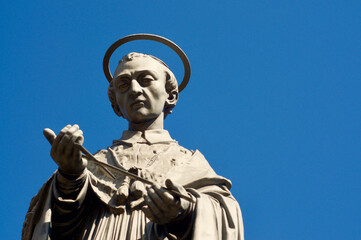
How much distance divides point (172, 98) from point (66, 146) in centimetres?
332

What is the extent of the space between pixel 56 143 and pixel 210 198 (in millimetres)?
1957

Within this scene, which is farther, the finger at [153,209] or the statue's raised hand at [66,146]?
the statue's raised hand at [66,146]

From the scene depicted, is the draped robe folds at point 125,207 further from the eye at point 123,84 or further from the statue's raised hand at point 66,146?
the eye at point 123,84

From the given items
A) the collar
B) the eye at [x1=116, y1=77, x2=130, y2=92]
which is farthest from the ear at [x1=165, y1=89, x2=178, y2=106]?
the eye at [x1=116, y1=77, x2=130, y2=92]

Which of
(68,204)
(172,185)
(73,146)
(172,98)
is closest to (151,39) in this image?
(172,98)

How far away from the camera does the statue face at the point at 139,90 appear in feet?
32.6

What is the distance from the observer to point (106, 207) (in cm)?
856

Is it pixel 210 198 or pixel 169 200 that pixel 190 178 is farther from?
pixel 169 200

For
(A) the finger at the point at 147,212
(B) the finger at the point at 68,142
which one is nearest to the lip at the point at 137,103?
(B) the finger at the point at 68,142

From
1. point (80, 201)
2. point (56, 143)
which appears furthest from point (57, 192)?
point (56, 143)

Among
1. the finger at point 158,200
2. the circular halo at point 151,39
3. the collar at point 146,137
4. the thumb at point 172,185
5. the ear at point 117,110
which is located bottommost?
the finger at point 158,200

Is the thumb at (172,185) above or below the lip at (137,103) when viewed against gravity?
below

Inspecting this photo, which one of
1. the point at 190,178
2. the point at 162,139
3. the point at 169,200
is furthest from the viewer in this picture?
the point at 162,139

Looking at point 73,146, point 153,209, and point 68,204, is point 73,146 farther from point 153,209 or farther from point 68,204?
point 153,209
